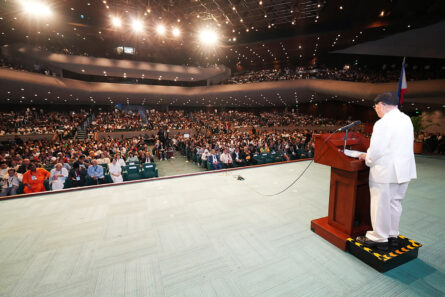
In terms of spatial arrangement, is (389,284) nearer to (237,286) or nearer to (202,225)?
(237,286)

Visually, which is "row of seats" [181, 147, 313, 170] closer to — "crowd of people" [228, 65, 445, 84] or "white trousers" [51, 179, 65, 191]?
"white trousers" [51, 179, 65, 191]

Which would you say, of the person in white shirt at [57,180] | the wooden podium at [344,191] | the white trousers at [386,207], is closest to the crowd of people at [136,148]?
the person in white shirt at [57,180]

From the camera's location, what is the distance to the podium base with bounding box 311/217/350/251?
2.28m

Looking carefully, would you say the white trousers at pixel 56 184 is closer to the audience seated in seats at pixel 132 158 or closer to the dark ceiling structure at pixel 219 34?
the audience seated in seats at pixel 132 158

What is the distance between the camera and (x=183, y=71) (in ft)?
76.8

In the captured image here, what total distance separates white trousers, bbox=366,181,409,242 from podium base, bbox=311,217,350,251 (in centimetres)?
34

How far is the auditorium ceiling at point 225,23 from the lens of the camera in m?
12.8

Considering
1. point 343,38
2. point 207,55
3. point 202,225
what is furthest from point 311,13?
point 202,225

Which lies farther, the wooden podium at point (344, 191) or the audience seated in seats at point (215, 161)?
the audience seated in seats at point (215, 161)

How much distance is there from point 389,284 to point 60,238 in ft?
12.4

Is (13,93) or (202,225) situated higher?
(13,93)

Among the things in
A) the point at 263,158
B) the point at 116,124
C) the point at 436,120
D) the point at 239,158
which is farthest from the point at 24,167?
the point at 436,120

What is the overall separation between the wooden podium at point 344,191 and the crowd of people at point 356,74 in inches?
670

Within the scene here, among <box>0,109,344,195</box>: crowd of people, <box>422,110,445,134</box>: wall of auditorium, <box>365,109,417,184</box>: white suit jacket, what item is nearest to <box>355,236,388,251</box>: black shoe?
<box>365,109,417,184</box>: white suit jacket
